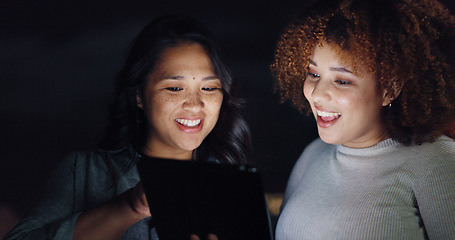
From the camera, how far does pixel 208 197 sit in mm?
987

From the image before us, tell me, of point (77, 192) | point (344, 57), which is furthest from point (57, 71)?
point (344, 57)

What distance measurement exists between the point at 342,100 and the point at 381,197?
30 cm

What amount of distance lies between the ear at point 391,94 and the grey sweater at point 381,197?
0.44 feet

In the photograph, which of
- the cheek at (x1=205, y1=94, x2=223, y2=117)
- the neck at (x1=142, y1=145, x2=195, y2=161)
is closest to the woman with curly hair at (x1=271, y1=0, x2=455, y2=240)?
the cheek at (x1=205, y1=94, x2=223, y2=117)

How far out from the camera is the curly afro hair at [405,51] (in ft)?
3.95

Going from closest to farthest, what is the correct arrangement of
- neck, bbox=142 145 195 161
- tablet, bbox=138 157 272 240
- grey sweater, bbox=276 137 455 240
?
tablet, bbox=138 157 272 240 → grey sweater, bbox=276 137 455 240 → neck, bbox=142 145 195 161

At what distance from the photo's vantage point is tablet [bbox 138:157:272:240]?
0.93 metres

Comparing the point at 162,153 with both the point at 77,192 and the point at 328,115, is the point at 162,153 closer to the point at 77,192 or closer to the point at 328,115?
the point at 77,192

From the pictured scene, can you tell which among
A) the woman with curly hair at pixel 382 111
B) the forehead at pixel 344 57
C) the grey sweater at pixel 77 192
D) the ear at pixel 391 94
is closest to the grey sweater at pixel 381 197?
the woman with curly hair at pixel 382 111

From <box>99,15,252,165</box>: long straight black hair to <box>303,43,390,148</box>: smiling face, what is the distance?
1.14 feet

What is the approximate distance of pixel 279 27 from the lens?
199 cm

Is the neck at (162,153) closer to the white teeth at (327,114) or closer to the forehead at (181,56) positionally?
the forehead at (181,56)

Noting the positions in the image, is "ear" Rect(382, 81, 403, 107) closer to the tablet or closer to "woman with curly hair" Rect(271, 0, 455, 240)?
"woman with curly hair" Rect(271, 0, 455, 240)

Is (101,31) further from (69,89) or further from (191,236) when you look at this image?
(191,236)
